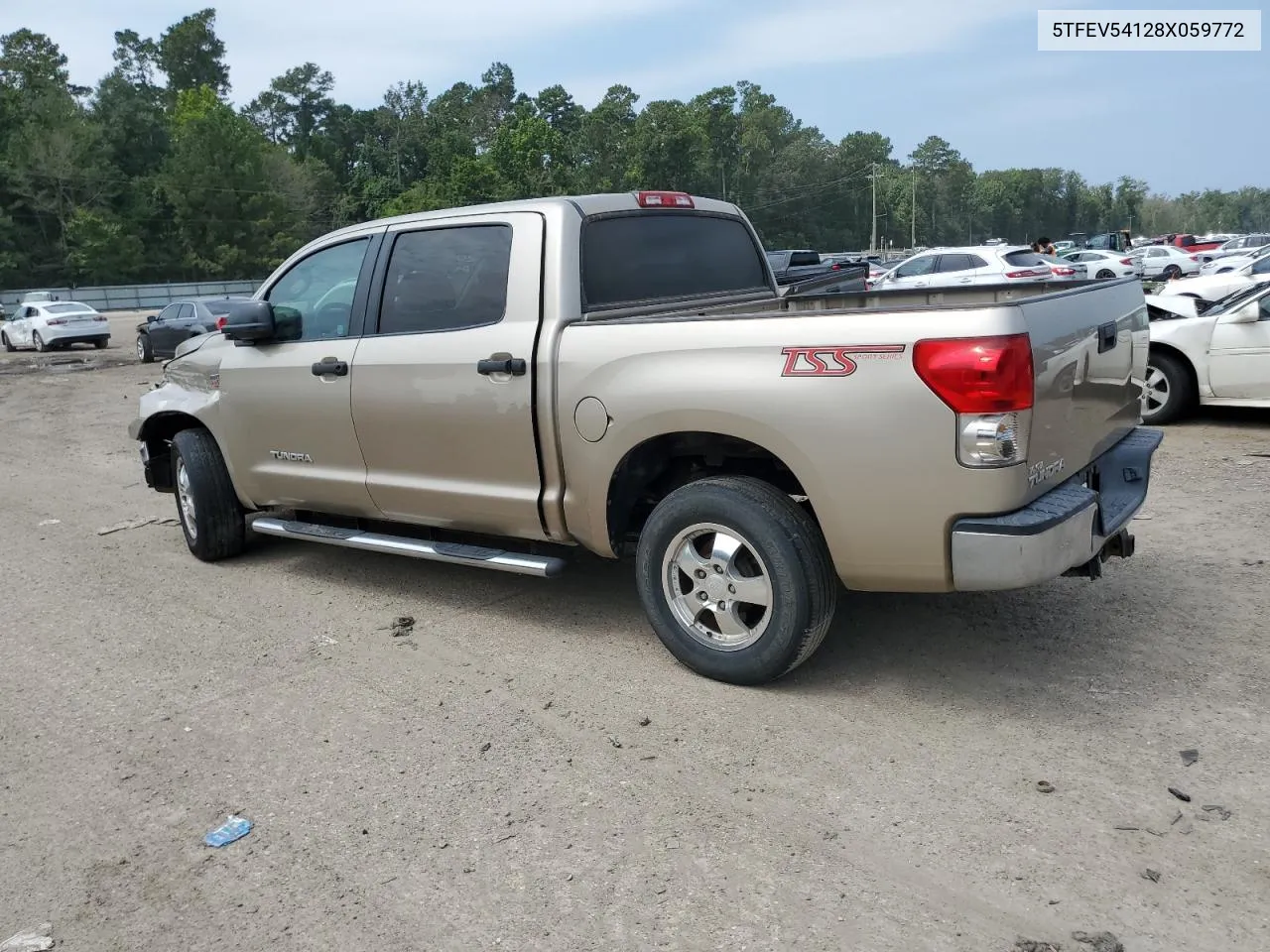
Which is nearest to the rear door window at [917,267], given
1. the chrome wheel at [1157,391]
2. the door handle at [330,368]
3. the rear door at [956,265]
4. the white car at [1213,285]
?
the rear door at [956,265]

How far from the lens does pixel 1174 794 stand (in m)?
3.24

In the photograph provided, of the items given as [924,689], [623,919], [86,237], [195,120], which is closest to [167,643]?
[623,919]

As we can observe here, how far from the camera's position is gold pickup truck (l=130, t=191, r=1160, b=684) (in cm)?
350

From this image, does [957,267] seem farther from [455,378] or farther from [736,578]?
[736,578]

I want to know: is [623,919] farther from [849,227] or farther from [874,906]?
[849,227]

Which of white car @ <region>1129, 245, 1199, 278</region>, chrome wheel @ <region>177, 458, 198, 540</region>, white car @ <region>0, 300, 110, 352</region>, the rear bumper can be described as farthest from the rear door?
white car @ <region>0, 300, 110, 352</region>

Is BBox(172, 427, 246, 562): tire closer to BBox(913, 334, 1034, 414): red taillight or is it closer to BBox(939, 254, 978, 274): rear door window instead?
BBox(913, 334, 1034, 414): red taillight

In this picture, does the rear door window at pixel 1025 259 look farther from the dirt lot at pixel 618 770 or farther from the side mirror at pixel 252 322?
the side mirror at pixel 252 322

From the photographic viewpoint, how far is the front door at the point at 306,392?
5289 mm

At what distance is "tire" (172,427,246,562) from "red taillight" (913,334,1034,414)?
443 cm

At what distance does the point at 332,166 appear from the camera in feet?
375

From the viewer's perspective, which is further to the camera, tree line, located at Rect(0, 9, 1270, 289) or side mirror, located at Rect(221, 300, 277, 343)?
tree line, located at Rect(0, 9, 1270, 289)

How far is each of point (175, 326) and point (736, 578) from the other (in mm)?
21358

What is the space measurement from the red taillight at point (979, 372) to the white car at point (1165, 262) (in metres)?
36.7
